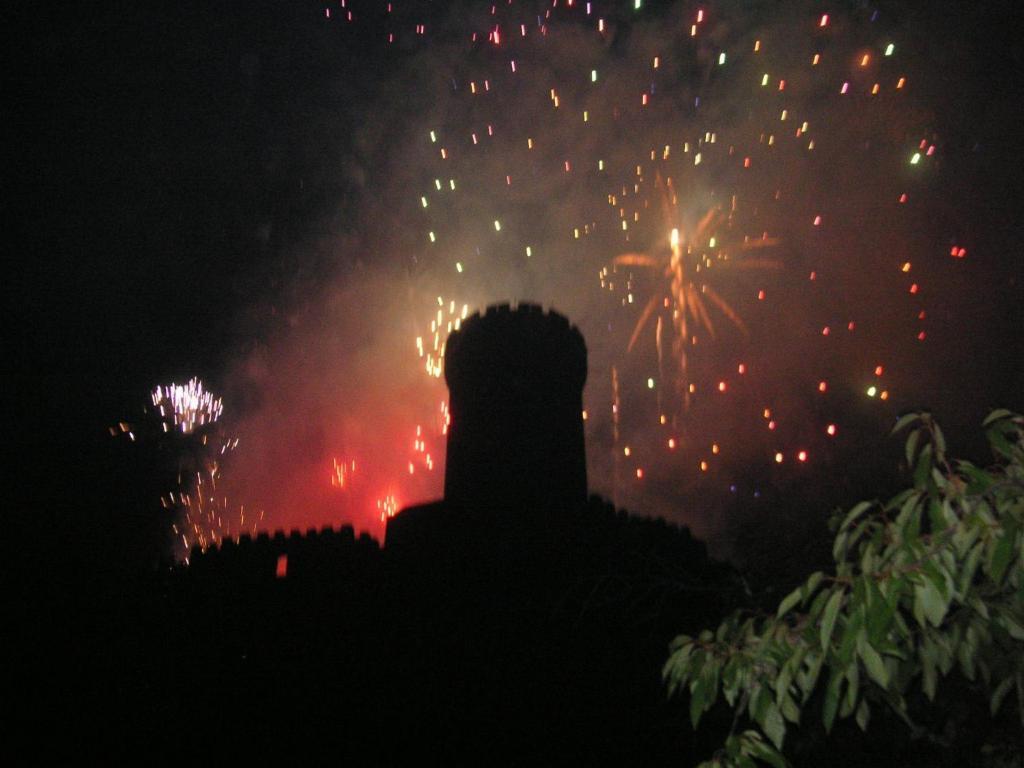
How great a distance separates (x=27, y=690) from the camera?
814cm

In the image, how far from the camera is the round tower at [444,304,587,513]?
41.2 feet

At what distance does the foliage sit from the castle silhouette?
502cm

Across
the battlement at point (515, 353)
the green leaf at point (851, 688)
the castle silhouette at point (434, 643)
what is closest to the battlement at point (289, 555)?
the castle silhouette at point (434, 643)

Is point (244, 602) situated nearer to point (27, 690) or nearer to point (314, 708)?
point (314, 708)

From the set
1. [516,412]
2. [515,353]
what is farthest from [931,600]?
[515,353]

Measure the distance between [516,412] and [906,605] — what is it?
10.9 metres

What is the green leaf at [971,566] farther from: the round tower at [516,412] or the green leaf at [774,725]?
the round tower at [516,412]

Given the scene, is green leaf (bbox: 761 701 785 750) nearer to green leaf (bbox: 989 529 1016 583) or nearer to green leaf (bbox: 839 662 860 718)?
green leaf (bbox: 839 662 860 718)

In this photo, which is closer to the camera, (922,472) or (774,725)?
(922,472)

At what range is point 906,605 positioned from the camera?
215 cm

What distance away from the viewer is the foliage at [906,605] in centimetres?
179

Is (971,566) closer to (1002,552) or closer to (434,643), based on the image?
(1002,552)

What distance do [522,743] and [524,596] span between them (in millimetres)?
2128

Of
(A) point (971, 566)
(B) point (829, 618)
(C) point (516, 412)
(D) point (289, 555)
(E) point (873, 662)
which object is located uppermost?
(C) point (516, 412)
